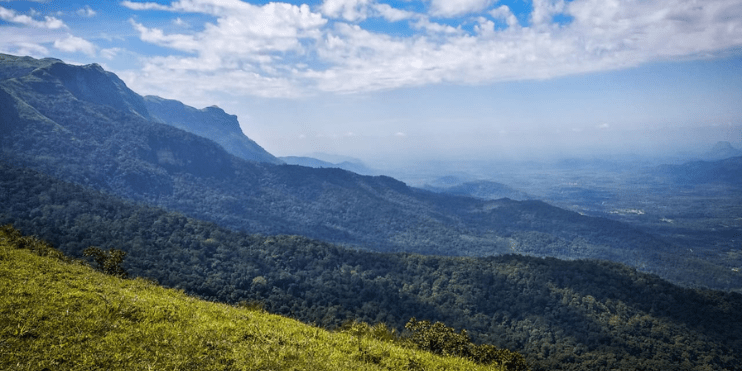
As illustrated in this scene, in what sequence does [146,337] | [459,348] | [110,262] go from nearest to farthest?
[146,337], [459,348], [110,262]

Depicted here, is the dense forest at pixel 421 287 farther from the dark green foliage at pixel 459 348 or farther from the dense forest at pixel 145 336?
the dense forest at pixel 145 336

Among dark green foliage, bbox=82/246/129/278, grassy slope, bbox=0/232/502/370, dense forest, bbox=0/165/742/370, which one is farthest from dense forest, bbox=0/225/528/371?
dense forest, bbox=0/165/742/370

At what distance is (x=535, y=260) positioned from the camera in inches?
4727

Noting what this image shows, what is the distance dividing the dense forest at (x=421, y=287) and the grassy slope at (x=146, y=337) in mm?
44292

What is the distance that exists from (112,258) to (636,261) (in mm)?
236609

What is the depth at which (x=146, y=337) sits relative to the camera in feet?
46.9

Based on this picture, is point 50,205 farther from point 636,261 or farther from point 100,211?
point 636,261

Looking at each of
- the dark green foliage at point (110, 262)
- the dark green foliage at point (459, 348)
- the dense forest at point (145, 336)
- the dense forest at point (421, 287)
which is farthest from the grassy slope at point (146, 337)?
the dense forest at point (421, 287)

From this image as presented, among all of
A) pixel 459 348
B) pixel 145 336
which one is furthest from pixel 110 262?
pixel 459 348

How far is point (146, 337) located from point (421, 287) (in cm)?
9843

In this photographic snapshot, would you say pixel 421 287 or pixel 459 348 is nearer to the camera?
pixel 459 348

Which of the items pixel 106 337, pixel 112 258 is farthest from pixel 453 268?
pixel 106 337

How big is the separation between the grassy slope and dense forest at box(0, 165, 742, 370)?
44292 mm

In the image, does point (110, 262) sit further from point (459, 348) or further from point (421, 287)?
point (421, 287)
